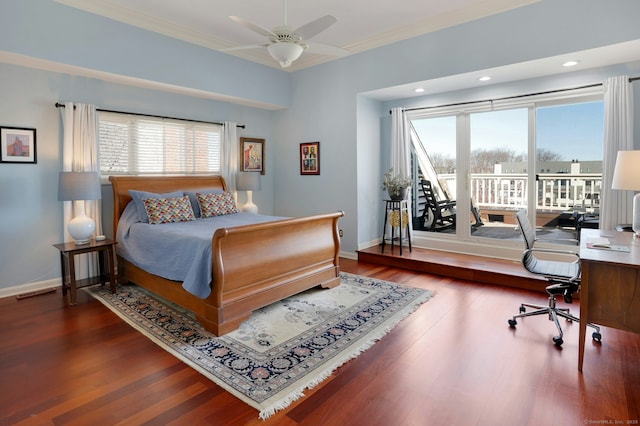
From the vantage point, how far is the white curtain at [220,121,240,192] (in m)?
5.58

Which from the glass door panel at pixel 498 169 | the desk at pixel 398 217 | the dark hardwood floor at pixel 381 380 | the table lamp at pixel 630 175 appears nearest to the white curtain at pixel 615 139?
the glass door panel at pixel 498 169

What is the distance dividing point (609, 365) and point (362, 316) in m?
1.78

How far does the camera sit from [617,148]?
12.5ft

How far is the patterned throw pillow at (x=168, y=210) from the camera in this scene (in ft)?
13.4

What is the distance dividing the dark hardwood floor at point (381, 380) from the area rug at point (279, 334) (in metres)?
0.09

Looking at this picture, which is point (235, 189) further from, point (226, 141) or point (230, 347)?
point (230, 347)

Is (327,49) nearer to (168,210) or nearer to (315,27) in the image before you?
(315,27)

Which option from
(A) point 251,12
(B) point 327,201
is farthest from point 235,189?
(A) point 251,12

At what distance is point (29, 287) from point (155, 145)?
2.19m

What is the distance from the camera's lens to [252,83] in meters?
5.46

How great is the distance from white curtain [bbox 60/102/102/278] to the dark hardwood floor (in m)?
1.10

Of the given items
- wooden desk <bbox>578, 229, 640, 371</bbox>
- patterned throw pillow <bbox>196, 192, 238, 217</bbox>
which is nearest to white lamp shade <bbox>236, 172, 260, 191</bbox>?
patterned throw pillow <bbox>196, 192, 238, 217</bbox>

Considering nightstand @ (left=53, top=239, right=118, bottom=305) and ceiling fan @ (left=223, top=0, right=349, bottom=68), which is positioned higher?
ceiling fan @ (left=223, top=0, right=349, bottom=68)

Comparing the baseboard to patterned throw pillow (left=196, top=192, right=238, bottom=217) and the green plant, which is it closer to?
patterned throw pillow (left=196, top=192, right=238, bottom=217)
